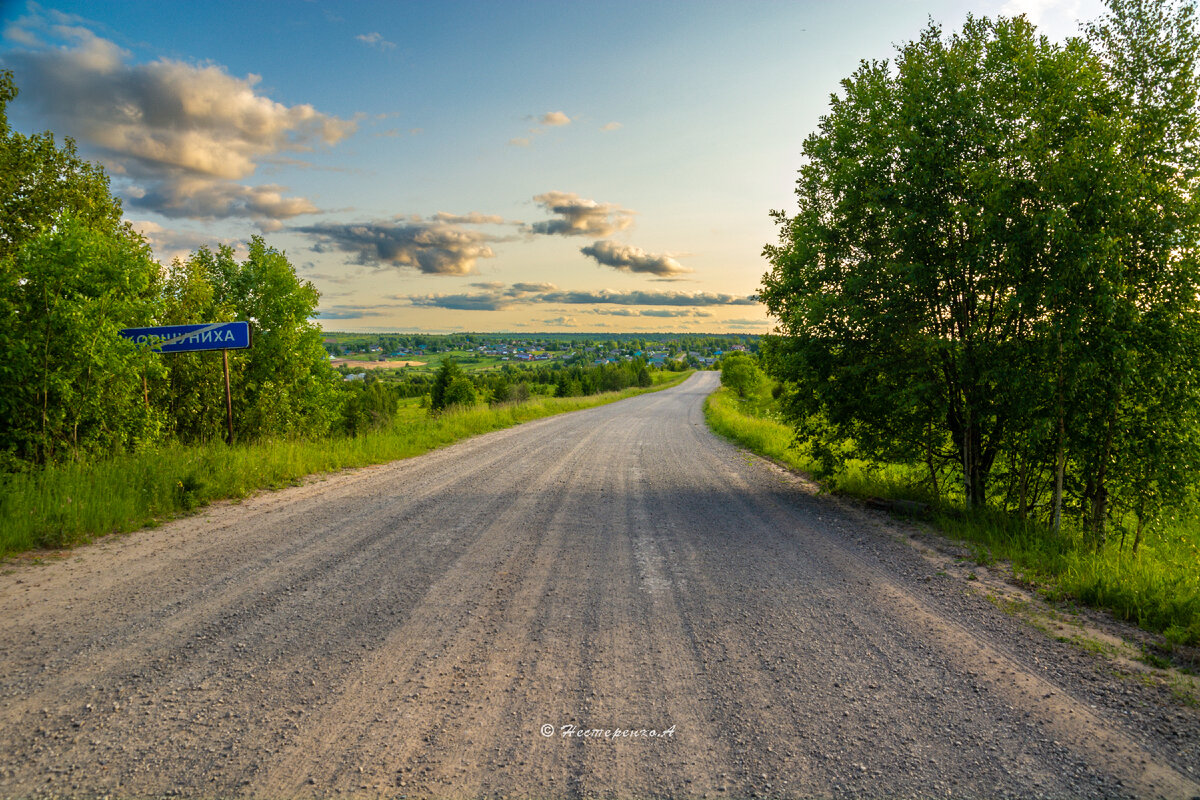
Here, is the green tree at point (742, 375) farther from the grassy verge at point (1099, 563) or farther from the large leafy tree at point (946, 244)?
the grassy verge at point (1099, 563)

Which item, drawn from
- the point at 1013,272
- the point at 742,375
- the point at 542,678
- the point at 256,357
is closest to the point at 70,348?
the point at 542,678

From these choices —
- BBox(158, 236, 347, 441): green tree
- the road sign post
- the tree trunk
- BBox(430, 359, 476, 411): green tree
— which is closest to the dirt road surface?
the tree trunk

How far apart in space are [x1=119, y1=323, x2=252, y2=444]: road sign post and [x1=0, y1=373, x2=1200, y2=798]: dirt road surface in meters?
4.38

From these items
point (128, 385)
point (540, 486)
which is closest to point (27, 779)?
point (540, 486)

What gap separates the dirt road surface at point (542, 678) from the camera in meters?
2.59

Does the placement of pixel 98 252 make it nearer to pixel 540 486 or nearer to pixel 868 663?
pixel 540 486

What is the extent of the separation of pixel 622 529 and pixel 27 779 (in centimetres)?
553

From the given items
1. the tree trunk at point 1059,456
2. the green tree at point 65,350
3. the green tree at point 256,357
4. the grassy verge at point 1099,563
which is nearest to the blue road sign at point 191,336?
the green tree at point 65,350

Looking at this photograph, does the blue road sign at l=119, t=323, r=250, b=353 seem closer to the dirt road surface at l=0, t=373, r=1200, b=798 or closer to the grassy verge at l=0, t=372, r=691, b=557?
the grassy verge at l=0, t=372, r=691, b=557

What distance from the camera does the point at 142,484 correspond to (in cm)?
762

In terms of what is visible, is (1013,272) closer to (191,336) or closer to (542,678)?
(542,678)

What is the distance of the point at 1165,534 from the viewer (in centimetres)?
713

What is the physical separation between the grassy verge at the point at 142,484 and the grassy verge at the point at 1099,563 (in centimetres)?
1007

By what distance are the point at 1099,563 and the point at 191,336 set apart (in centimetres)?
1345
